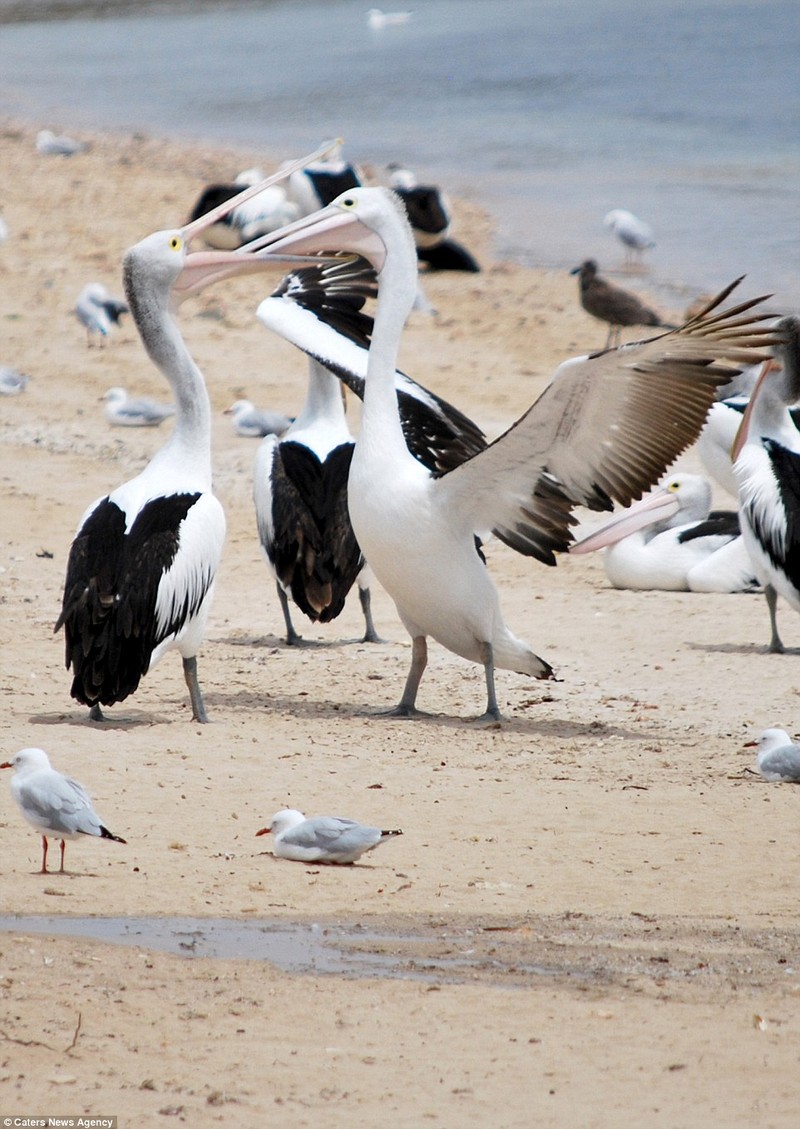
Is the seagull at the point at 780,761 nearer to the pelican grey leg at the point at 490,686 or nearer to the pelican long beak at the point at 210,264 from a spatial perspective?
the pelican grey leg at the point at 490,686

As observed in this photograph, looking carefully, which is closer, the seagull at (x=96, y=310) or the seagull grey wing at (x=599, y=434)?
the seagull grey wing at (x=599, y=434)

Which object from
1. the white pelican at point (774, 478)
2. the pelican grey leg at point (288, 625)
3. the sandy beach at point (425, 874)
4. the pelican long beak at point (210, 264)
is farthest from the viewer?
the pelican grey leg at point (288, 625)

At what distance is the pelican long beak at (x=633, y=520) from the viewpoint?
8883 millimetres

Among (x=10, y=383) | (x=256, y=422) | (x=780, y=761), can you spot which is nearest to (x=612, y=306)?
(x=256, y=422)

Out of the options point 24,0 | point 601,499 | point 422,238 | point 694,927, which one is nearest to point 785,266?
point 422,238

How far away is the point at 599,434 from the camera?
6.19 meters

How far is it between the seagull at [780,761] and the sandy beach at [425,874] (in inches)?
3.5

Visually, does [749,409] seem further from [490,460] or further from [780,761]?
[780,761]

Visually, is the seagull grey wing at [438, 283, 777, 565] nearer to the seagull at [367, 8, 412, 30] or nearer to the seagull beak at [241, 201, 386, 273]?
the seagull beak at [241, 201, 386, 273]

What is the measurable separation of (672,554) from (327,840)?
4.63 metres

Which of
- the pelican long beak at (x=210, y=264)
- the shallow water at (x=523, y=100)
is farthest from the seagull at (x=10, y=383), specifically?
the shallow water at (x=523, y=100)

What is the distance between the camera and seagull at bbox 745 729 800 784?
18.3 ft

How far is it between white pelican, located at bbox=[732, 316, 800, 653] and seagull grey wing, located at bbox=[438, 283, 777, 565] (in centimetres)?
135

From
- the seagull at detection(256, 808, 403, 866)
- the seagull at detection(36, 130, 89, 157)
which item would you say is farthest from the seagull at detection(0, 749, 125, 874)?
the seagull at detection(36, 130, 89, 157)
